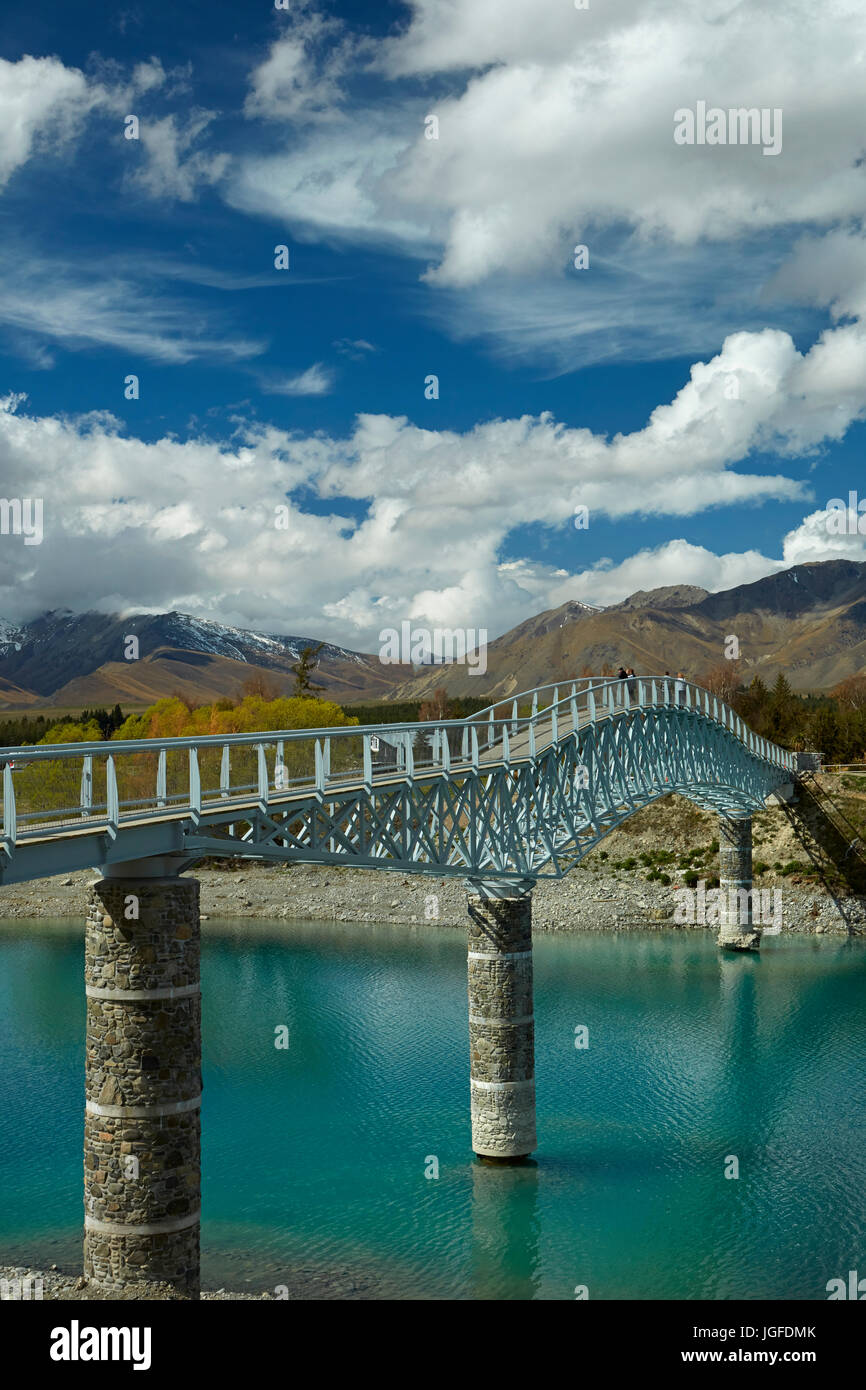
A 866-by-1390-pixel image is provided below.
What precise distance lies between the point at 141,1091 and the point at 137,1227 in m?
2.26

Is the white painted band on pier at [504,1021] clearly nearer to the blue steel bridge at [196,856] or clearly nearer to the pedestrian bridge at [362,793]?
the blue steel bridge at [196,856]

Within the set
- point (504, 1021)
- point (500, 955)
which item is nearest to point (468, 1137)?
→ point (504, 1021)

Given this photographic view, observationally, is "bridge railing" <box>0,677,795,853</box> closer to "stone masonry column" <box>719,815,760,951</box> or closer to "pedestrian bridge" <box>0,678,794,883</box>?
"pedestrian bridge" <box>0,678,794,883</box>

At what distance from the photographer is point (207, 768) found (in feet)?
75.6

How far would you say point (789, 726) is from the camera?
389 feet

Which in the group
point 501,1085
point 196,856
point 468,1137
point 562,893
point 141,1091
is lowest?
point 468,1137

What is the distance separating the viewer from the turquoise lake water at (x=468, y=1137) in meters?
26.0

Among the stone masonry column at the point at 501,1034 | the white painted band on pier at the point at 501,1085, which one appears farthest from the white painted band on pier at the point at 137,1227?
the white painted band on pier at the point at 501,1085

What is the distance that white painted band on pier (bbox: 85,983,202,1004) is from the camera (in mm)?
19453

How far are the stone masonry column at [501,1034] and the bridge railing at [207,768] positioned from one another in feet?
16.7

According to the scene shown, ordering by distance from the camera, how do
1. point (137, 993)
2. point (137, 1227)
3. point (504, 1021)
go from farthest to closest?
point (504, 1021) → point (137, 993) → point (137, 1227)

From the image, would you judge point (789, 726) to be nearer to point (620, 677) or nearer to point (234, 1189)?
point (620, 677)

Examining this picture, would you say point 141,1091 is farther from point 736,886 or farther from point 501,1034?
point 736,886

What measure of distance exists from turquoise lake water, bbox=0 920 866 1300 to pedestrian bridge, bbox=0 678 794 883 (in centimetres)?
864
